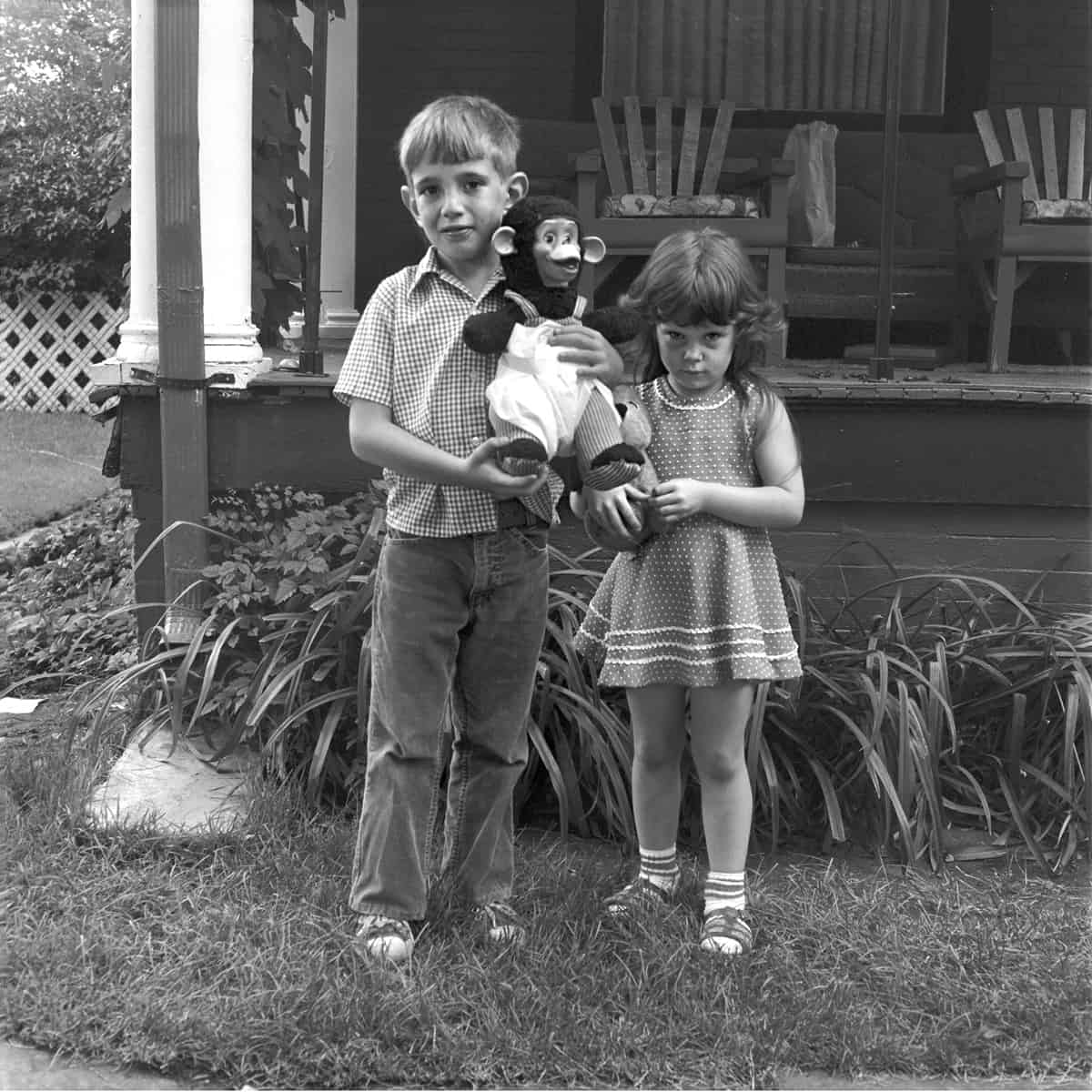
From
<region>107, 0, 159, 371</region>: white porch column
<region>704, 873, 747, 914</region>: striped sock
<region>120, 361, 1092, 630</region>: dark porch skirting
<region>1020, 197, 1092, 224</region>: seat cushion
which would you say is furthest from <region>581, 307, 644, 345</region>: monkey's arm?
<region>1020, 197, 1092, 224</region>: seat cushion

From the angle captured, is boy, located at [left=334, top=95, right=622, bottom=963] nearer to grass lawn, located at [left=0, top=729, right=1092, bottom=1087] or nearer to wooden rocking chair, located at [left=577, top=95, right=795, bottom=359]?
grass lawn, located at [left=0, top=729, right=1092, bottom=1087]

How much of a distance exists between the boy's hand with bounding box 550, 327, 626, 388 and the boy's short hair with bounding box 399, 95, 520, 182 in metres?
0.32

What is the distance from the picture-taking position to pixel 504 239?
8.33ft

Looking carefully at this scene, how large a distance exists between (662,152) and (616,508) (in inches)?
156

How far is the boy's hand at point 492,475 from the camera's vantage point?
99.7 inches

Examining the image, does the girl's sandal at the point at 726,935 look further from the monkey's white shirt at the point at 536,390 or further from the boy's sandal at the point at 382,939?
the monkey's white shirt at the point at 536,390

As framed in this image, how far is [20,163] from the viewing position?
16453 millimetres

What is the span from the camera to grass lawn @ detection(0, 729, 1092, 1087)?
2.50 m

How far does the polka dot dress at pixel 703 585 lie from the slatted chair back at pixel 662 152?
3.47m

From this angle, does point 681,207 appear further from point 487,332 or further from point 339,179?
point 487,332

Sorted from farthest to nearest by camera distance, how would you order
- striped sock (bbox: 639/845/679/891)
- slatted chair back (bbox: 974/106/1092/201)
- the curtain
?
1. the curtain
2. slatted chair back (bbox: 974/106/1092/201)
3. striped sock (bbox: 639/845/679/891)

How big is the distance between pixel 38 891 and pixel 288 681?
854 millimetres

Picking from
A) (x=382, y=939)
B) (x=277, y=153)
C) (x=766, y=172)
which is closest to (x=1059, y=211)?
(x=766, y=172)

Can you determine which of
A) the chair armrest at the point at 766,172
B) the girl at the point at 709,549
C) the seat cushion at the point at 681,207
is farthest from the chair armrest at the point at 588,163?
the girl at the point at 709,549
